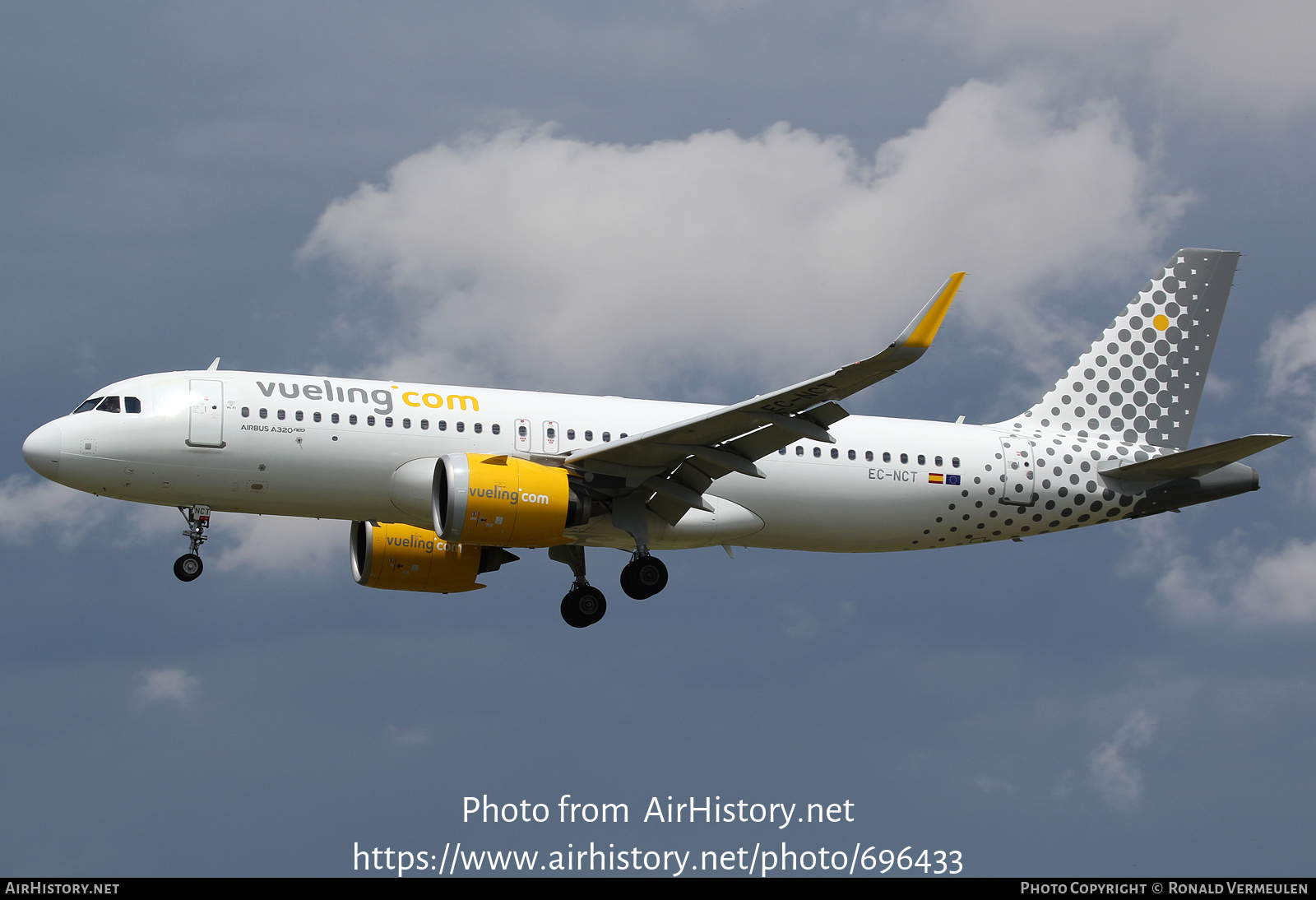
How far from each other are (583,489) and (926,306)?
26.2ft

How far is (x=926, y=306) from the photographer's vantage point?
2173cm

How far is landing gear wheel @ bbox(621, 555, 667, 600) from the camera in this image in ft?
91.8

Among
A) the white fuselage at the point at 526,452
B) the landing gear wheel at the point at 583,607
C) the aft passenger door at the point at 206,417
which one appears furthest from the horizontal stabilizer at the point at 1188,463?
the aft passenger door at the point at 206,417

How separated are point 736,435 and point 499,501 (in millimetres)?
4489

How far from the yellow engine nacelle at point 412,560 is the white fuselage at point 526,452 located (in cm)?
338

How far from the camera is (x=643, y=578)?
91.7 ft

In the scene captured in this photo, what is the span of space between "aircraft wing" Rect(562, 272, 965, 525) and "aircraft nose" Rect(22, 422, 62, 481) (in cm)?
925

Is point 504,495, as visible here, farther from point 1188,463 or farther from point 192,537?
point 1188,463

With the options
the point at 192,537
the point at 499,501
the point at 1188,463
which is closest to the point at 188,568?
the point at 192,537

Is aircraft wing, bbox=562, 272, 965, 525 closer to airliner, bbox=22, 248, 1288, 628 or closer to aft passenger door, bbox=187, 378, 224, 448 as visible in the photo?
airliner, bbox=22, 248, 1288, 628

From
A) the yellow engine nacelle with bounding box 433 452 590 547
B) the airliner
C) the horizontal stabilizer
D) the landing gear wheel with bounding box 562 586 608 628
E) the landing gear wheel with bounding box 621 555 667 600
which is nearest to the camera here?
the yellow engine nacelle with bounding box 433 452 590 547

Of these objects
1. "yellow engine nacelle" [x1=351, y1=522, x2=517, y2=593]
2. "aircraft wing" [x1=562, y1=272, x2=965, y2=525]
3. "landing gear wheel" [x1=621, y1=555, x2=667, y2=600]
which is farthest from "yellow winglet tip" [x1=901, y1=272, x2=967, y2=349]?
"yellow engine nacelle" [x1=351, y1=522, x2=517, y2=593]

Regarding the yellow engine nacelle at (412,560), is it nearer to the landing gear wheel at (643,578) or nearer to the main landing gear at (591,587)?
the main landing gear at (591,587)

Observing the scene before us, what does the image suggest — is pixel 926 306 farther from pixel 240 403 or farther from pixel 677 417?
pixel 240 403
